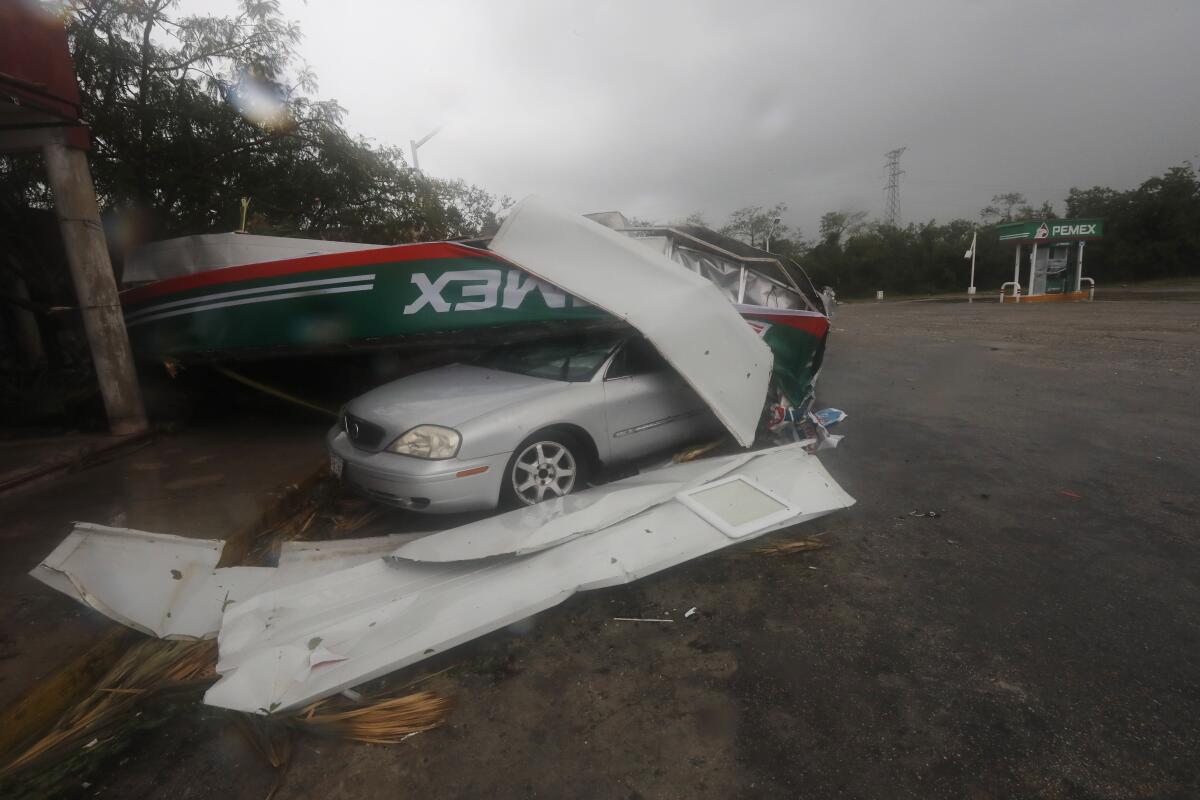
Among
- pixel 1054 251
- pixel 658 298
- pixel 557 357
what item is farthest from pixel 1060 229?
pixel 557 357

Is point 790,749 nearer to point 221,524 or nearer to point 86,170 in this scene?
point 221,524

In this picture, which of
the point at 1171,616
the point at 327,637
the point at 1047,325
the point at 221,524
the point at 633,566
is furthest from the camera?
the point at 1047,325

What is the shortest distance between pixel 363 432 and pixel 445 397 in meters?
0.55

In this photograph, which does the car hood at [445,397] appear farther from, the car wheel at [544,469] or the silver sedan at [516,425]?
the car wheel at [544,469]

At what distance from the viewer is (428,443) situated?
11.7 ft

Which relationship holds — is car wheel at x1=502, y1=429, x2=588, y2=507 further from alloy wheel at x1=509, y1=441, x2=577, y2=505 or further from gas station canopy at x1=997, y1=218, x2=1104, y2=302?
gas station canopy at x1=997, y1=218, x2=1104, y2=302

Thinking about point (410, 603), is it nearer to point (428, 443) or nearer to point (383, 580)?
point (383, 580)

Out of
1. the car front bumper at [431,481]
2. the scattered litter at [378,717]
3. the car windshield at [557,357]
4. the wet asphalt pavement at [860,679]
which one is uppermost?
the car windshield at [557,357]

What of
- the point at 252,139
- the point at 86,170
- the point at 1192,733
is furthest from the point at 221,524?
the point at 252,139

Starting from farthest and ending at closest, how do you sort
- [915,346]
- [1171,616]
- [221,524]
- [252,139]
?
[915,346] → [252,139] → [221,524] → [1171,616]

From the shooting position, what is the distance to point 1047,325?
14898 mm

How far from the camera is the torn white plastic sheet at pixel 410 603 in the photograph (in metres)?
2.32

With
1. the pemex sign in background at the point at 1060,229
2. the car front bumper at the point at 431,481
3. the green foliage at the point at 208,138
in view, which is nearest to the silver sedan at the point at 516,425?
the car front bumper at the point at 431,481

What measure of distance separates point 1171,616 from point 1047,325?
14.9 meters
